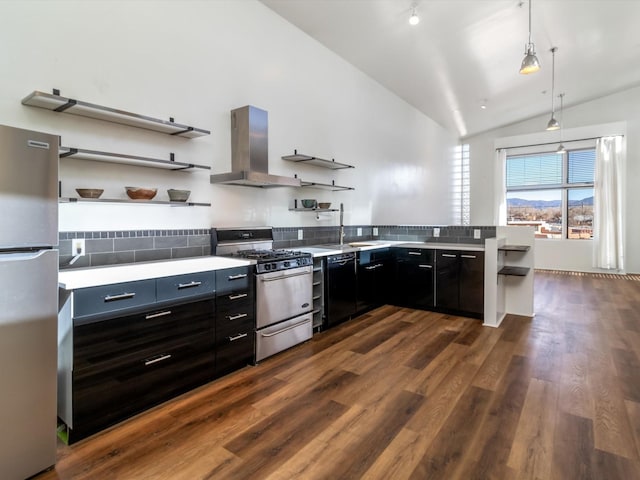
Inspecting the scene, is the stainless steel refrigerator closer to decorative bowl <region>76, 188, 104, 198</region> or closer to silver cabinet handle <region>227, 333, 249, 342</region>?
decorative bowl <region>76, 188, 104, 198</region>

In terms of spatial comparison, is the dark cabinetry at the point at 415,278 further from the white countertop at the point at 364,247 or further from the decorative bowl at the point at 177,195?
the decorative bowl at the point at 177,195

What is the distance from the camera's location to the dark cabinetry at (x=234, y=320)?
8.38 ft

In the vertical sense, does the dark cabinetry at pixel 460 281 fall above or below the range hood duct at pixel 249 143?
below

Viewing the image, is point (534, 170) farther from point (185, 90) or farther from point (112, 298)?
point (112, 298)

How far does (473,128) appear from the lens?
8.83 m

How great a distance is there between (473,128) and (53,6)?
871 cm

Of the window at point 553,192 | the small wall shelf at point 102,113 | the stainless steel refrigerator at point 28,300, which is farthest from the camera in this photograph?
the window at point 553,192

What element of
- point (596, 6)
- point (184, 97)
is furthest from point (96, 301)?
point (596, 6)

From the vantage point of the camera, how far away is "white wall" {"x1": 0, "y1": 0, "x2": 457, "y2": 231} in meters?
2.26

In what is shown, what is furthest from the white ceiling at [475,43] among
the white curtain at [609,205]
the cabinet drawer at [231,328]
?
the cabinet drawer at [231,328]

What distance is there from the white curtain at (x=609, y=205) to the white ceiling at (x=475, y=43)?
4.06 feet

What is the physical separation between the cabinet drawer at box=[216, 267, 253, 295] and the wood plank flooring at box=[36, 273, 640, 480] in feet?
2.17

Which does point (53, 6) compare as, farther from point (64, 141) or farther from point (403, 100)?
point (403, 100)

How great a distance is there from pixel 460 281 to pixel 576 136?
611cm
